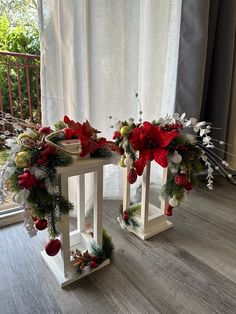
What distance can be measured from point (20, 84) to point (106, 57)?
984 mm

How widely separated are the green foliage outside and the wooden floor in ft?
3.86

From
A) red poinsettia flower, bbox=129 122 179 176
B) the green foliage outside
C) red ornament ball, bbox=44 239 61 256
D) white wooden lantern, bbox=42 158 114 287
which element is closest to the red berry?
red poinsettia flower, bbox=129 122 179 176

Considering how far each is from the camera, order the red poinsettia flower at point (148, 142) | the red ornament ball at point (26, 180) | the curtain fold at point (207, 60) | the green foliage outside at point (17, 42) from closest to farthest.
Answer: the red ornament ball at point (26, 180), the red poinsettia flower at point (148, 142), the green foliage outside at point (17, 42), the curtain fold at point (207, 60)

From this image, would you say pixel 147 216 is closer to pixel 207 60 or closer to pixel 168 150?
Answer: pixel 168 150

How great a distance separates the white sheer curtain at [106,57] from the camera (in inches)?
53.6

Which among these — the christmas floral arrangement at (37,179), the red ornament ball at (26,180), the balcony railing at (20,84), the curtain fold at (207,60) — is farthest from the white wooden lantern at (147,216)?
the balcony railing at (20,84)

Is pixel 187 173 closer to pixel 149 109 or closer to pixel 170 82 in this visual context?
pixel 149 109

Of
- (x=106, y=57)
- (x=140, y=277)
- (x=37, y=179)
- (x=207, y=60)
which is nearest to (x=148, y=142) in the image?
(x=37, y=179)

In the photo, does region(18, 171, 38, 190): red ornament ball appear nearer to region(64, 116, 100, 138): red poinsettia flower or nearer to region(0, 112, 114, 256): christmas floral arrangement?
region(0, 112, 114, 256): christmas floral arrangement

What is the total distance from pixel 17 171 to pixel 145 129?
0.55 metres

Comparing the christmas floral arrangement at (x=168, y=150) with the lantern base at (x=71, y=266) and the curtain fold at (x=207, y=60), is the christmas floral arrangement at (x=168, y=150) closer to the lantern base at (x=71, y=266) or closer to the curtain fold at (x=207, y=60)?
the lantern base at (x=71, y=266)

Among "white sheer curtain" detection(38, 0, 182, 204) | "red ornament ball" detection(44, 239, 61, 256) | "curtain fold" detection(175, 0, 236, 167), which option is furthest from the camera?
"curtain fold" detection(175, 0, 236, 167)

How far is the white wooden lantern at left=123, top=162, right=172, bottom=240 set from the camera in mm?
1393

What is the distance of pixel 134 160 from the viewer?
4.08ft
